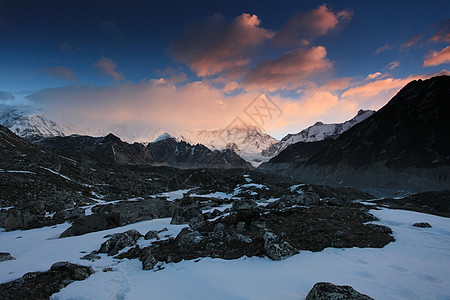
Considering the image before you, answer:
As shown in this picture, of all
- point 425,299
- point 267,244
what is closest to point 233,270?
point 267,244

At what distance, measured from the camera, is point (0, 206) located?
35.1 metres

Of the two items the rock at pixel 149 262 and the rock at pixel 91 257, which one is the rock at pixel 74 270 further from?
the rock at pixel 149 262

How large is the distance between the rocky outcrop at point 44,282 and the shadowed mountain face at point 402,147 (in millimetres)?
116187

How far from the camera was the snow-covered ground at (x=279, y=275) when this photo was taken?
7.50 metres

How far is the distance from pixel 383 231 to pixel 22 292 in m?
19.3

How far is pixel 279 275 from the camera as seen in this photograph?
866cm

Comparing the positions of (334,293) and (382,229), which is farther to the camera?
(382,229)

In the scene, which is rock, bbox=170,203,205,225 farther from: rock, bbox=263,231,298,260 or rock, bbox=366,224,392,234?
rock, bbox=366,224,392,234

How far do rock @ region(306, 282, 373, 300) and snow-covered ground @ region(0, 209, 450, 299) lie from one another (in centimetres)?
103

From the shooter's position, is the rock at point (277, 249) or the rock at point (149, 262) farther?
the rock at point (149, 262)

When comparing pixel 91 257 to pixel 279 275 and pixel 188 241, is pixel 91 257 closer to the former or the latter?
pixel 188 241

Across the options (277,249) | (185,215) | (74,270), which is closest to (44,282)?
(74,270)

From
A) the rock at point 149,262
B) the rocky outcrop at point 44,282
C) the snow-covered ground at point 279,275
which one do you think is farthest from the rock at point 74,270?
the rock at point 149,262

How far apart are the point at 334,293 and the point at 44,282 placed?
36.5 ft
